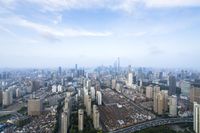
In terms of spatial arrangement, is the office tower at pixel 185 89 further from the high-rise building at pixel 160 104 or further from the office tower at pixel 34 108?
the office tower at pixel 34 108

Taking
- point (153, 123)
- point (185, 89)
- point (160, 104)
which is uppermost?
point (185, 89)

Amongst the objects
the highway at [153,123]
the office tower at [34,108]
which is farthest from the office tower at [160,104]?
the office tower at [34,108]

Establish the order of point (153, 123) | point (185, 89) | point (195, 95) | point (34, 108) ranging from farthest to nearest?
point (185, 89), point (195, 95), point (34, 108), point (153, 123)

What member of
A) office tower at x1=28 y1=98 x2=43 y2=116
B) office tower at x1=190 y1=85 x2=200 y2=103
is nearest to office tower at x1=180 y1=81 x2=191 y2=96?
office tower at x1=190 y1=85 x2=200 y2=103

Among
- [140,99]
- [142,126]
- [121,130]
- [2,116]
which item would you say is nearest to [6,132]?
[2,116]

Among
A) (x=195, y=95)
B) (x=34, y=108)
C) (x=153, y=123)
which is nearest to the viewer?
(x=153, y=123)

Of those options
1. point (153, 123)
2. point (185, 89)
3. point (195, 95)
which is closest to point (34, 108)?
point (153, 123)

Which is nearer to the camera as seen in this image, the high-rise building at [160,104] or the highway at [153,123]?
the highway at [153,123]

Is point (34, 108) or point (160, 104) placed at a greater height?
point (160, 104)

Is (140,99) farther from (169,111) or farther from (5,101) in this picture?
(5,101)

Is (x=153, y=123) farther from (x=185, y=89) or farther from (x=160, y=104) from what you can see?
(x=185, y=89)

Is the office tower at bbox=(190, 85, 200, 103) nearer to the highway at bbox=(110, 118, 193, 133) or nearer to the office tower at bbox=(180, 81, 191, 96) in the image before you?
the highway at bbox=(110, 118, 193, 133)
